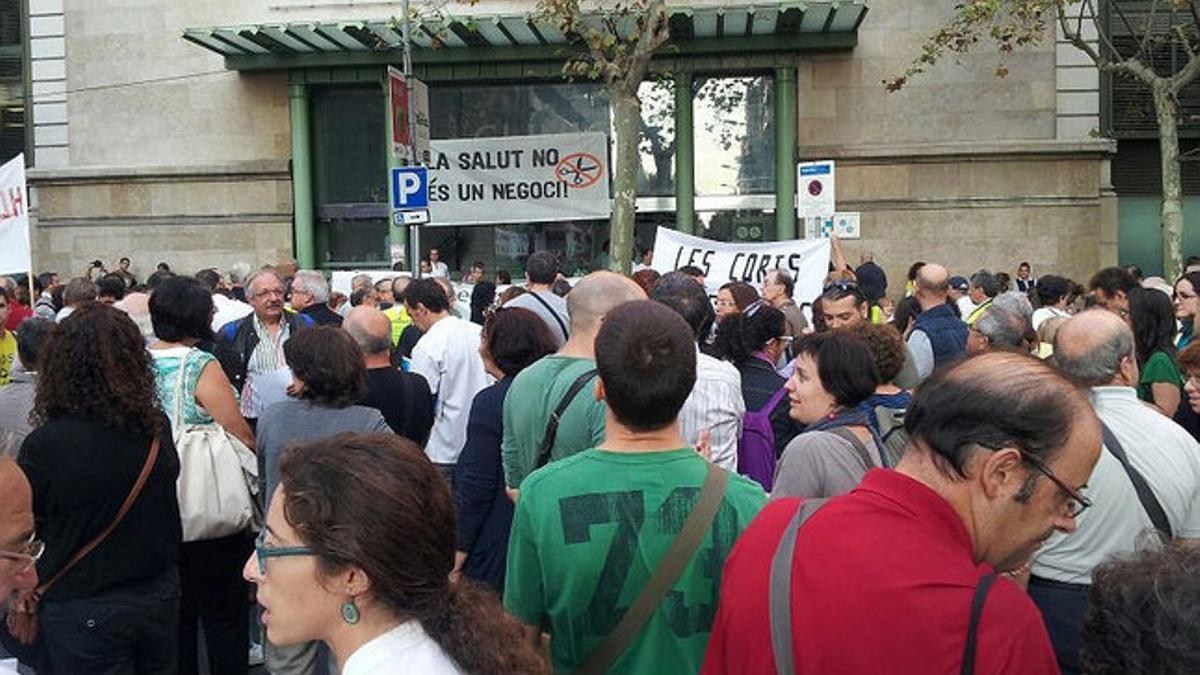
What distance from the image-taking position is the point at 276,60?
23.1 metres

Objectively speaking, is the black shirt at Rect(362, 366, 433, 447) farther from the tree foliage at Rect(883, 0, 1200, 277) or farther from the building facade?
the building facade

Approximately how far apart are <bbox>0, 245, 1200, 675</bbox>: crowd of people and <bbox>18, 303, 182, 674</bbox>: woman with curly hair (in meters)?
0.01

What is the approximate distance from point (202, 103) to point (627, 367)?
72.8ft

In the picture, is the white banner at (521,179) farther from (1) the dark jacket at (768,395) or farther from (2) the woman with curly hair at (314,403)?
(2) the woman with curly hair at (314,403)

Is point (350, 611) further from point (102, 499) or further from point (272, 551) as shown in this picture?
point (102, 499)

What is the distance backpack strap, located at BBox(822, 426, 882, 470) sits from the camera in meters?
4.08

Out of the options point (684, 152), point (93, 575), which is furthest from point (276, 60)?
point (93, 575)

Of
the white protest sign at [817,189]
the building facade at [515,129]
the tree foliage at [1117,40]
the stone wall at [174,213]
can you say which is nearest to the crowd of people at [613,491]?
the white protest sign at [817,189]

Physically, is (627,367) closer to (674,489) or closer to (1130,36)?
(674,489)

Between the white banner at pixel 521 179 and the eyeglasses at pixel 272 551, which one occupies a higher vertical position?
the white banner at pixel 521 179

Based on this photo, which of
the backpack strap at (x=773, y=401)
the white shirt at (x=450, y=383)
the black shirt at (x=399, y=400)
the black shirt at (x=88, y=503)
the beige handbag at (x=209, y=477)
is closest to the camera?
the black shirt at (x=88, y=503)

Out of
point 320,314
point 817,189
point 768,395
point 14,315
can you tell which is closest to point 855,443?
point 768,395

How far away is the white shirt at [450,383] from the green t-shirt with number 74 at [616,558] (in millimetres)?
4352

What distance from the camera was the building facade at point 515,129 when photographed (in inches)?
861
